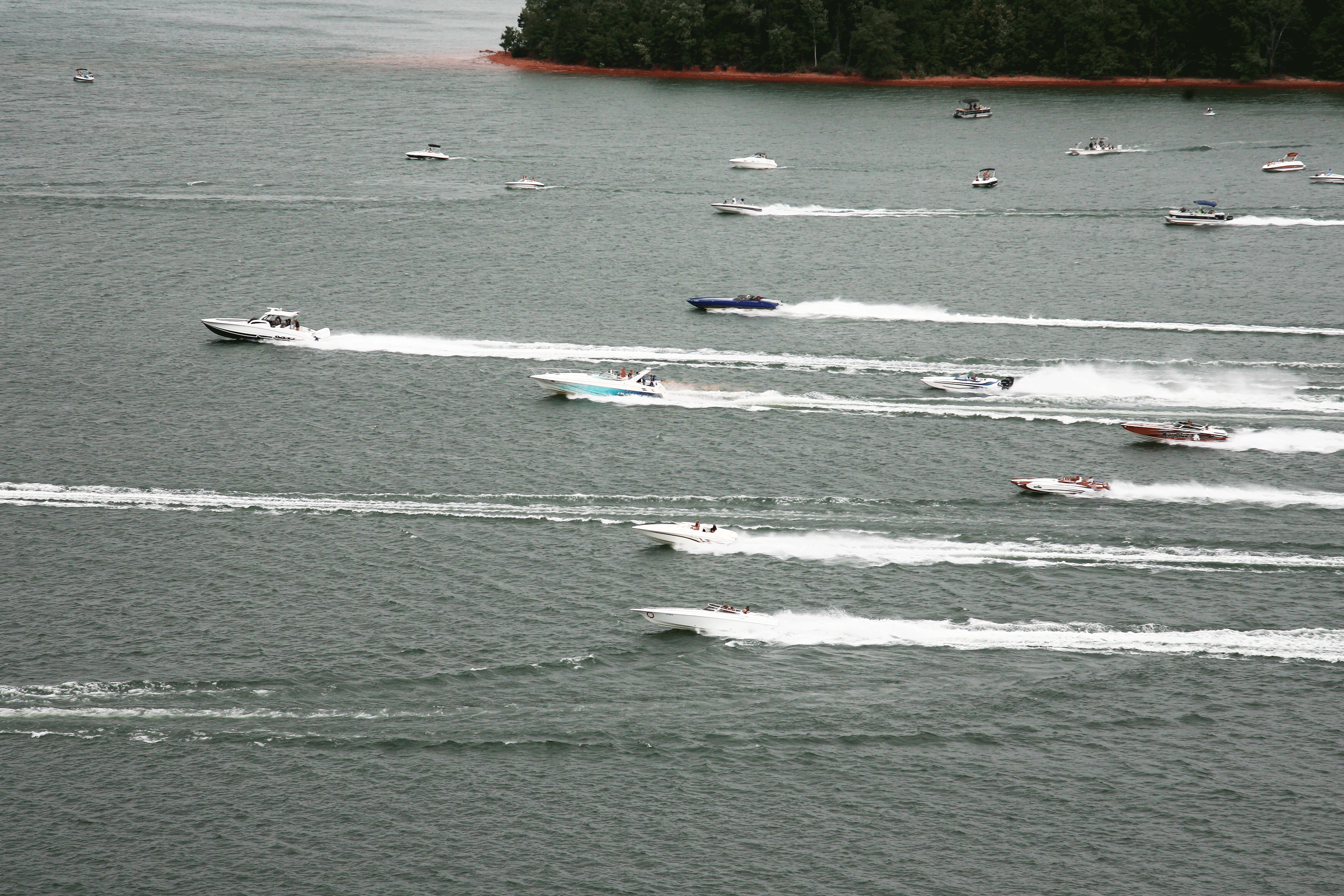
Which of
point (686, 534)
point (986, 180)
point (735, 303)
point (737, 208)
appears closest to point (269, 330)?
point (735, 303)

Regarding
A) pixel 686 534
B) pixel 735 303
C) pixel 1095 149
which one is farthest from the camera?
pixel 1095 149

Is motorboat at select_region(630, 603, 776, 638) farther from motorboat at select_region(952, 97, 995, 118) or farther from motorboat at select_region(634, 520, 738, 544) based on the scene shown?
motorboat at select_region(952, 97, 995, 118)

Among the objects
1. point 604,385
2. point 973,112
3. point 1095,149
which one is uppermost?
point 973,112

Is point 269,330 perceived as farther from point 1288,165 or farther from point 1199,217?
point 1288,165

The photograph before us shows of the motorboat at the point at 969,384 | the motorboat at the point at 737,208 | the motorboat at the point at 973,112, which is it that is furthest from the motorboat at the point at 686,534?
the motorboat at the point at 973,112

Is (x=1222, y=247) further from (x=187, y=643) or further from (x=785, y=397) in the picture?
(x=187, y=643)

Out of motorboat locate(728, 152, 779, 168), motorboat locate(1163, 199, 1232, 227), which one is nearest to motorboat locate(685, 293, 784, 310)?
motorboat locate(1163, 199, 1232, 227)
